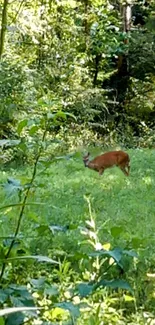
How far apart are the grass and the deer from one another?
0.25ft

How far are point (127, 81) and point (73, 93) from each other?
6.87 feet

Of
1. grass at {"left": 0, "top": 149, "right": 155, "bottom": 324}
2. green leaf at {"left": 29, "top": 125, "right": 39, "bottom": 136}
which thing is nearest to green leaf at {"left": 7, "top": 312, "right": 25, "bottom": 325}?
green leaf at {"left": 29, "top": 125, "right": 39, "bottom": 136}

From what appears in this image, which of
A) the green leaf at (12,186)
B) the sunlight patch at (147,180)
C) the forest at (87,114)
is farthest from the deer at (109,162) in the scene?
the green leaf at (12,186)

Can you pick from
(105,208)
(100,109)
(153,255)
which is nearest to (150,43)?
(100,109)

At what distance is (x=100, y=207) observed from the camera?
14.1ft

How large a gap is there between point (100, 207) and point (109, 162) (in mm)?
1824

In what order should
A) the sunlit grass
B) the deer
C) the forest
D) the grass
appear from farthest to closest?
the deer < the sunlit grass < the forest < the grass

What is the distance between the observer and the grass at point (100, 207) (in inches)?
116

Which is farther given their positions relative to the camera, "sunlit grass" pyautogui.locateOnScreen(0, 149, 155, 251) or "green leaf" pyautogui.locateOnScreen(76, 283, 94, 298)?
"sunlit grass" pyautogui.locateOnScreen(0, 149, 155, 251)

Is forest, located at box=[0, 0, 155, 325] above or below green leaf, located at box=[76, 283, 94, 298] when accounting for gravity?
below

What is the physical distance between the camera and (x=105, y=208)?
169 inches

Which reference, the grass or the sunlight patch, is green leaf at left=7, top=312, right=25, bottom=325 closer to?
the grass

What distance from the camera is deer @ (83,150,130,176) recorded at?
5910mm

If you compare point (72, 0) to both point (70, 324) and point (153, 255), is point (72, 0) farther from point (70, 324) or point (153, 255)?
point (70, 324)
